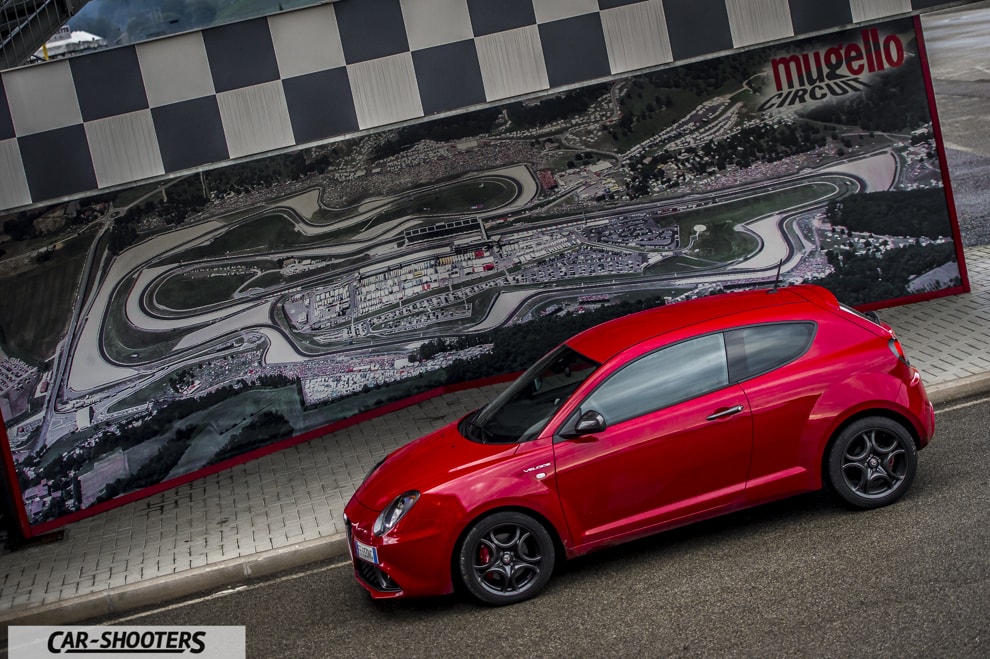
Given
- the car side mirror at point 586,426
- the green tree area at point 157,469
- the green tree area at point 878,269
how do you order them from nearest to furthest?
the car side mirror at point 586,426, the green tree area at point 157,469, the green tree area at point 878,269

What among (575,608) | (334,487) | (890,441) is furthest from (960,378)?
(334,487)

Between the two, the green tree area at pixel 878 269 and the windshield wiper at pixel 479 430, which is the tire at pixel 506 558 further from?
the green tree area at pixel 878 269

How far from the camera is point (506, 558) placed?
6156 millimetres

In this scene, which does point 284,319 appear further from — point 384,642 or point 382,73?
point 384,642

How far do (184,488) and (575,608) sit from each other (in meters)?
5.11

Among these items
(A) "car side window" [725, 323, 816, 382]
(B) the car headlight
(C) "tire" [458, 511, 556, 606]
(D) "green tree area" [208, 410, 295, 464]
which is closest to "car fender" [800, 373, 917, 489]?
(A) "car side window" [725, 323, 816, 382]

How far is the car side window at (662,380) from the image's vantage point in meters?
6.35

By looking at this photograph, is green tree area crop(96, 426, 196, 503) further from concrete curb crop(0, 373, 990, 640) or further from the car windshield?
the car windshield

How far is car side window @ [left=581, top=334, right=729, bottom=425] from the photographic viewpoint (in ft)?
20.8

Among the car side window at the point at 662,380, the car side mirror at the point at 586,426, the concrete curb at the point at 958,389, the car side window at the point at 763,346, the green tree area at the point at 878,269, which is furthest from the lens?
the green tree area at the point at 878,269

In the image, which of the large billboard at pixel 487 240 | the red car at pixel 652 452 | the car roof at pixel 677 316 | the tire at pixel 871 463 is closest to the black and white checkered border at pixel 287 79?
the large billboard at pixel 487 240

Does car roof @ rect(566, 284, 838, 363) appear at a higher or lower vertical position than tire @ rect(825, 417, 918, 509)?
higher

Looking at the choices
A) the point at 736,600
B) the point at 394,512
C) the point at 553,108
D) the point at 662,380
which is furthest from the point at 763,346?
the point at 553,108

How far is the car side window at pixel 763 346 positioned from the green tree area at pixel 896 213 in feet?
14.6
